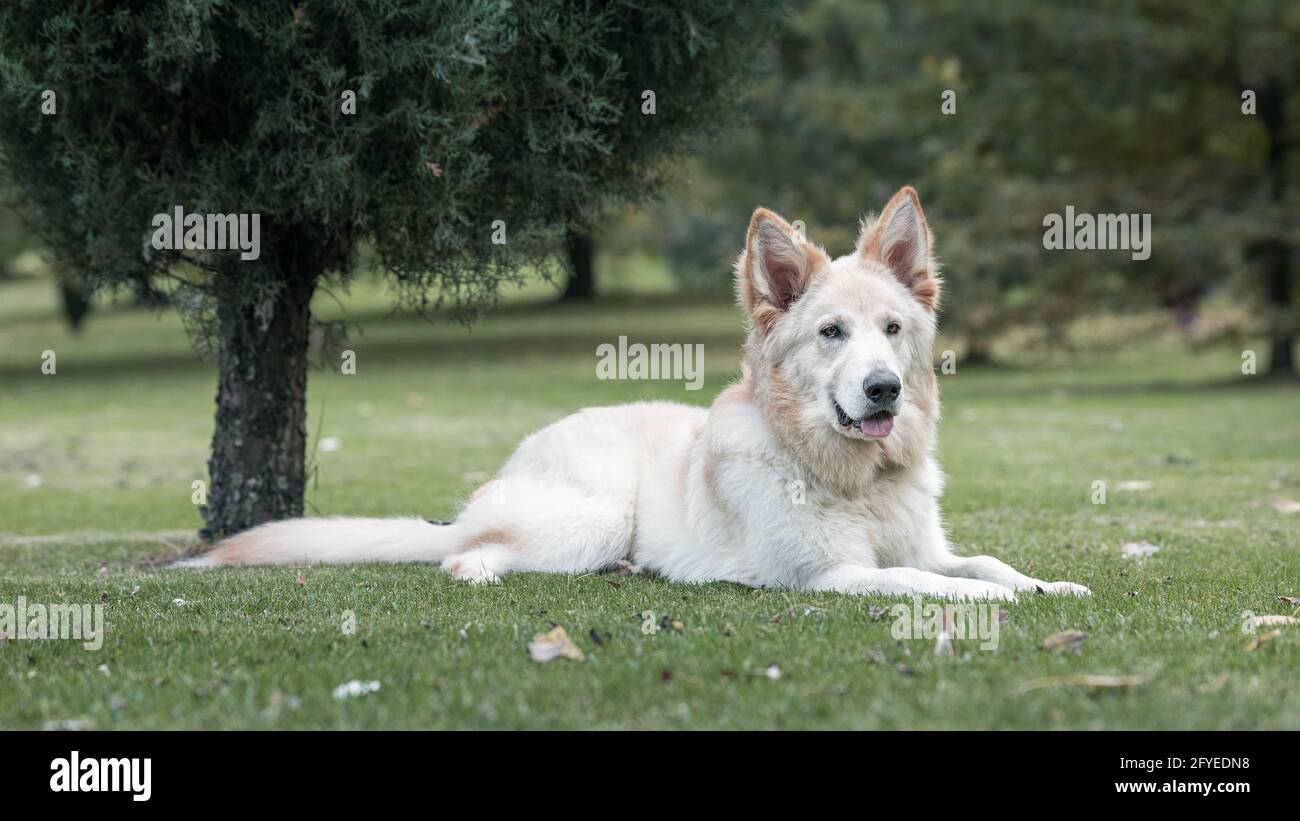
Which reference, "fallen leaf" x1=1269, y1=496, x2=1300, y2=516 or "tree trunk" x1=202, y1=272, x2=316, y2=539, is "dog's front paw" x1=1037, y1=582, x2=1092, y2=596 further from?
"tree trunk" x1=202, y1=272, x2=316, y2=539

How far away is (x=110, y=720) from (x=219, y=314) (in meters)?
4.62

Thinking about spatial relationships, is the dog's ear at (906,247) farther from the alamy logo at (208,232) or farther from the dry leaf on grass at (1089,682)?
the alamy logo at (208,232)

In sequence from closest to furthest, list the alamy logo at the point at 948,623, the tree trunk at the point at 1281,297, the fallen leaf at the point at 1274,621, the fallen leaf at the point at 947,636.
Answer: the fallen leaf at the point at 947,636 → the alamy logo at the point at 948,623 → the fallen leaf at the point at 1274,621 → the tree trunk at the point at 1281,297

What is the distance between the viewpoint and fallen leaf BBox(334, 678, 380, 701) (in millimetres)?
4629

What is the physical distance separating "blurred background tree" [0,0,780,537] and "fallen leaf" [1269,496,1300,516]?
5.20m

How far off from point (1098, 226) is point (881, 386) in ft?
63.9

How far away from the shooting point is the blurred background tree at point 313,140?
7535 mm

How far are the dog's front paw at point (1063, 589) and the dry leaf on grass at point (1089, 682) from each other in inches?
68.3

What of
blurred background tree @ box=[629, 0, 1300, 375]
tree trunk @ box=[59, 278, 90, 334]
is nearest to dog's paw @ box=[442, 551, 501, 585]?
blurred background tree @ box=[629, 0, 1300, 375]

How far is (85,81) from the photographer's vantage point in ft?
25.0

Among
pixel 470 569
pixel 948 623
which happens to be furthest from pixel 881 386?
pixel 470 569
